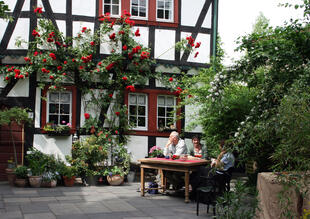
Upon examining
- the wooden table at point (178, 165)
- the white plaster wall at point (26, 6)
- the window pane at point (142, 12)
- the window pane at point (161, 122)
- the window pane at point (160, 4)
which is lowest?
the wooden table at point (178, 165)

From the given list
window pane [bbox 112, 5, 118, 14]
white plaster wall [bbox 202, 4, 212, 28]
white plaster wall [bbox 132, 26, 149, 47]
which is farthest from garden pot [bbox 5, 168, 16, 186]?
white plaster wall [bbox 202, 4, 212, 28]

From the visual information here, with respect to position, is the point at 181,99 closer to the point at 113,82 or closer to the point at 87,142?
the point at 113,82

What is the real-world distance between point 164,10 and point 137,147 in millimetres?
4169

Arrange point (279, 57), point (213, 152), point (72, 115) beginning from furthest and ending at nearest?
point (72, 115) → point (213, 152) → point (279, 57)

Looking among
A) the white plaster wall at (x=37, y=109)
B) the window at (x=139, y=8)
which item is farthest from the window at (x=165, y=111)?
the white plaster wall at (x=37, y=109)

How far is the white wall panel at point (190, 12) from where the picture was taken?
1113 centimetres

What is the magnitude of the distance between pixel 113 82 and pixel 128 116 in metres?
1.09

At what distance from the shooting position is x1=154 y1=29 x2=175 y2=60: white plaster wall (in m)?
10.9

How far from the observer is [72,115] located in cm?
1022

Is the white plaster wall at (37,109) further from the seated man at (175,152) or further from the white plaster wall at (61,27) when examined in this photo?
the seated man at (175,152)

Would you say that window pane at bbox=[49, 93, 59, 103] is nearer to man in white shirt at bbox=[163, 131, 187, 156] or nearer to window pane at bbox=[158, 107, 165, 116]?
window pane at bbox=[158, 107, 165, 116]

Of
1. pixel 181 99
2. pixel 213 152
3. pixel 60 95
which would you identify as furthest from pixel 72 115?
pixel 213 152

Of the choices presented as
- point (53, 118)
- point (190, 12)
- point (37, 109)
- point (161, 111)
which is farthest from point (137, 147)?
point (190, 12)

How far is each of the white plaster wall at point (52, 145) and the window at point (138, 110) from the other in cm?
202
